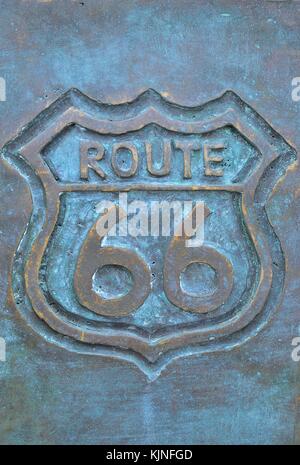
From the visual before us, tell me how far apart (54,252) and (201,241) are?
24cm

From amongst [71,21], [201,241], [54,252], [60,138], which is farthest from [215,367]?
[71,21]

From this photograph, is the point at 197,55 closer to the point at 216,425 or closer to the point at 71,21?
the point at 71,21

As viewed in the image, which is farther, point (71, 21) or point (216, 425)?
point (216, 425)

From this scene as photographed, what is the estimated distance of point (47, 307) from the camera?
106 centimetres

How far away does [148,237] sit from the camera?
106 cm

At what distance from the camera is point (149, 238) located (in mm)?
1060

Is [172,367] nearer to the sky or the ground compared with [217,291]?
nearer to the ground

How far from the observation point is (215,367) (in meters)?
1.09

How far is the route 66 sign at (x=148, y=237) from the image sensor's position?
3.39ft

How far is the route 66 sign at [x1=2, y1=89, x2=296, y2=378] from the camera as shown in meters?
1.03

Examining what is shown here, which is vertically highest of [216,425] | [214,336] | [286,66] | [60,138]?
[286,66]

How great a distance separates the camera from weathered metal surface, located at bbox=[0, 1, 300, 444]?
102 cm

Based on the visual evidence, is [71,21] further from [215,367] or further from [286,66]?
[215,367]

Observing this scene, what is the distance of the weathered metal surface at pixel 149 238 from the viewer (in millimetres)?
1020
